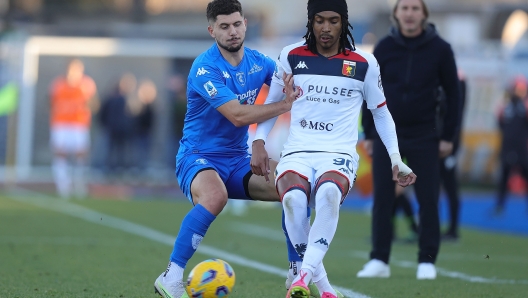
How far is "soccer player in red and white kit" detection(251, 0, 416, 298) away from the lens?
20.0 ft

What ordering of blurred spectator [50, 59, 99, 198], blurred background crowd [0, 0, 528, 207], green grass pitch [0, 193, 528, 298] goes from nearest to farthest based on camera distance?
green grass pitch [0, 193, 528, 298] < blurred spectator [50, 59, 99, 198] < blurred background crowd [0, 0, 528, 207]

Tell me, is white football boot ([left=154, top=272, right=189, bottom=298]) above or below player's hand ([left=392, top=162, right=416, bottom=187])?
below

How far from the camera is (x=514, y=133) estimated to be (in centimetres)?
1769

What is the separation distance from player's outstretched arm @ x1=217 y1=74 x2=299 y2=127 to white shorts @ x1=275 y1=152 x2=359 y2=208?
32 centimetres

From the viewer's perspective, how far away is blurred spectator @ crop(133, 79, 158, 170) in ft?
80.0

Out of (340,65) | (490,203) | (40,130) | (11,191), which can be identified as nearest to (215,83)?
(340,65)

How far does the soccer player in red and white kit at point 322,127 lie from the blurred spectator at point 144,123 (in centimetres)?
1816

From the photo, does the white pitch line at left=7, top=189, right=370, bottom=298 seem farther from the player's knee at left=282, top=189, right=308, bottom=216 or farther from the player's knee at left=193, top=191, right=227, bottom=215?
the player's knee at left=193, top=191, right=227, bottom=215

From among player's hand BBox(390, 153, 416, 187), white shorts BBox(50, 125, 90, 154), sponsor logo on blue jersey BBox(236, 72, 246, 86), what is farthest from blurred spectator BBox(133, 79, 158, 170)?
player's hand BBox(390, 153, 416, 187)

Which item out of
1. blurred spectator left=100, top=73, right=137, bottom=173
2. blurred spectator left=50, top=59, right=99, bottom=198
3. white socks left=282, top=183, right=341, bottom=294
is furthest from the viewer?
blurred spectator left=100, top=73, right=137, bottom=173

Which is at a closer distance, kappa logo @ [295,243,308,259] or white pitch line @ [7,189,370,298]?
kappa logo @ [295,243,308,259]

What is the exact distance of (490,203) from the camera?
789 inches

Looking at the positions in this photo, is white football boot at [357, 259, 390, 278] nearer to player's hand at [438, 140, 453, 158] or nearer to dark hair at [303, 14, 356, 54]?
player's hand at [438, 140, 453, 158]

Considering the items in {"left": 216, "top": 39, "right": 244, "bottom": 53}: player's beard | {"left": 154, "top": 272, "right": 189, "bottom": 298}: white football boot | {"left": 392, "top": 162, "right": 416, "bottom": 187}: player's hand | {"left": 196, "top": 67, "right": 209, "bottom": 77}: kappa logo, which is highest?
{"left": 216, "top": 39, "right": 244, "bottom": 53}: player's beard
